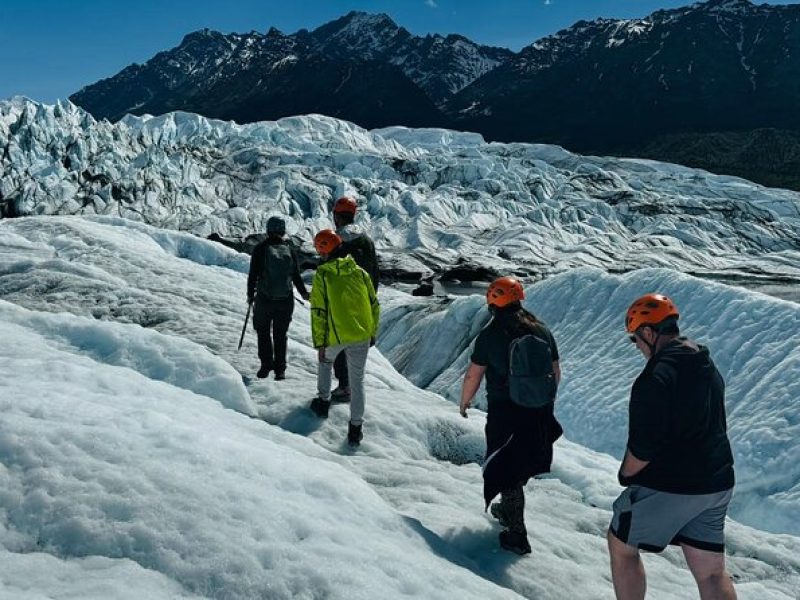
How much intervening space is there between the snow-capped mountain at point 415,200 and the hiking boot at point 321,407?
60789 millimetres

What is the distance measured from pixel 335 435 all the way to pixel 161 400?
211 cm

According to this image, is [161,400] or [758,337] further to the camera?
[758,337]

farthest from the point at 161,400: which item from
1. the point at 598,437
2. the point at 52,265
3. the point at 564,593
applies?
the point at 598,437

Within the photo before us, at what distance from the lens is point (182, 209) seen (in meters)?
83.3

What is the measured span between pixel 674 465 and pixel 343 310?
3.59 meters

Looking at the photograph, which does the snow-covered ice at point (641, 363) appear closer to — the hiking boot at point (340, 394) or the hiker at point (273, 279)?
the hiking boot at point (340, 394)

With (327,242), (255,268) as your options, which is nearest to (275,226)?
(255,268)

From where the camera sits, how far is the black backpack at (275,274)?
782 cm

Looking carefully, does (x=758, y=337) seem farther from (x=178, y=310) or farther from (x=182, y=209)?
(x=182, y=209)

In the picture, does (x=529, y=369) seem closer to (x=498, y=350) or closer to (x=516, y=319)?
(x=498, y=350)

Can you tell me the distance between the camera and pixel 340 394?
312 inches

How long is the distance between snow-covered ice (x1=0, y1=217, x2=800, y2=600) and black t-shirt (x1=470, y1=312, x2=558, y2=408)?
1.24 m

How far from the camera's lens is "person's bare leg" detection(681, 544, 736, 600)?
3.77 m

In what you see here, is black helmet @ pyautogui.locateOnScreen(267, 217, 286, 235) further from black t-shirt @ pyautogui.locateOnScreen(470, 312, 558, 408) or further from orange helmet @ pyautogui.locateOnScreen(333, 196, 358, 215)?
black t-shirt @ pyautogui.locateOnScreen(470, 312, 558, 408)
